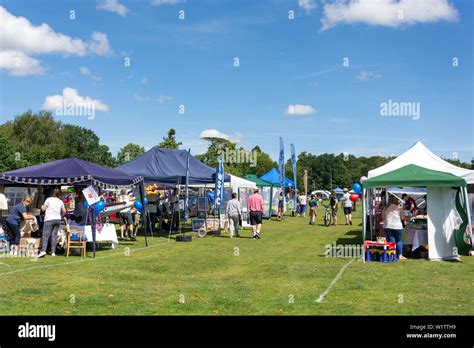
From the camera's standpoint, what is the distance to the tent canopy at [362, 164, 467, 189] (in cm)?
1248

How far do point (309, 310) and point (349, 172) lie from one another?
4725 inches

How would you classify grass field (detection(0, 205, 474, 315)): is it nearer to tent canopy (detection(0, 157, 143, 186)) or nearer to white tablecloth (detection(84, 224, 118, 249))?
white tablecloth (detection(84, 224, 118, 249))

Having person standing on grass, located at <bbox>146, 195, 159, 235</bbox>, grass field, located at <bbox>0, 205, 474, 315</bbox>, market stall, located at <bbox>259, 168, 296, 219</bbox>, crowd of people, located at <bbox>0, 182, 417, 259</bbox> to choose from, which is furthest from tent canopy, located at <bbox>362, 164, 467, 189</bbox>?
market stall, located at <bbox>259, 168, 296, 219</bbox>

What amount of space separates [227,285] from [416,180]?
19.8ft

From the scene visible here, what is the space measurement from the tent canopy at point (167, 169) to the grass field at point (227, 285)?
16.2 feet

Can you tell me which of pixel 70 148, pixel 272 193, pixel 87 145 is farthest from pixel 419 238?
pixel 87 145

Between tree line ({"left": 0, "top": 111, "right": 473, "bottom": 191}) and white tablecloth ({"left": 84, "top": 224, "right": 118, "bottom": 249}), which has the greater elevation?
tree line ({"left": 0, "top": 111, "right": 473, "bottom": 191})

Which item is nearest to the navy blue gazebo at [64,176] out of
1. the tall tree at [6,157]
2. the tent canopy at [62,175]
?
the tent canopy at [62,175]

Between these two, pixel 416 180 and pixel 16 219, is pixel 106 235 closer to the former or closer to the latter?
pixel 16 219

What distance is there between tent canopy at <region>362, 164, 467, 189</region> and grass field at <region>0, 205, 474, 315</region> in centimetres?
187

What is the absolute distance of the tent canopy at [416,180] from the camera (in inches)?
491

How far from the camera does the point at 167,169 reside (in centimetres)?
1941
